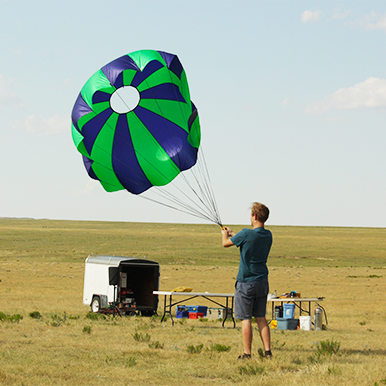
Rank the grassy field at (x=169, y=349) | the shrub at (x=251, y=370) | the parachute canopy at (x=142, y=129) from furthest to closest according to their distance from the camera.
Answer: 1. the parachute canopy at (x=142, y=129)
2. the shrub at (x=251, y=370)
3. the grassy field at (x=169, y=349)

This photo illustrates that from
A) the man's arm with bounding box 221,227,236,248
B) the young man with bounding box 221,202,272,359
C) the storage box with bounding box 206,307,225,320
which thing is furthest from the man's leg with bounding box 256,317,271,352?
the storage box with bounding box 206,307,225,320

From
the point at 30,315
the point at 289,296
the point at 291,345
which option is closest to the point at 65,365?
the point at 291,345

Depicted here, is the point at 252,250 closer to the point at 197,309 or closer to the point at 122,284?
the point at 197,309

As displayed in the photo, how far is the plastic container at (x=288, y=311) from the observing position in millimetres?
15922

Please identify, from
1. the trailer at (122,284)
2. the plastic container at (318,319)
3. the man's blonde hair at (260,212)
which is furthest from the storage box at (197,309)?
the man's blonde hair at (260,212)

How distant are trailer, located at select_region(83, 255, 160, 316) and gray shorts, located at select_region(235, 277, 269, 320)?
10.9 m

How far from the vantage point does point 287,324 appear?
1559 cm

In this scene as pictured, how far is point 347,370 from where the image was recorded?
7.96 meters

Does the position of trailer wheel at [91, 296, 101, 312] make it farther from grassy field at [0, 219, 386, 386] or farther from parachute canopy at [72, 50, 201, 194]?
parachute canopy at [72, 50, 201, 194]

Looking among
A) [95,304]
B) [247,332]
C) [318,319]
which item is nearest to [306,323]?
[318,319]

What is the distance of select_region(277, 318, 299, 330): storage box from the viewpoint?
1560 cm

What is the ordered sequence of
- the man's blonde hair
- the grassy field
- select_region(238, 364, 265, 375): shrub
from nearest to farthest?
the grassy field
select_region(238, 364, 265, 375): shrub
the man's blonde hair

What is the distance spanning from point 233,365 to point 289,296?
9.46 meters

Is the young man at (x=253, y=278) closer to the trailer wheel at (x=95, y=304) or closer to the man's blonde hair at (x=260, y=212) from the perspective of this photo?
the man's blonde hair at (x=260, y=212)
